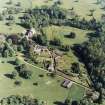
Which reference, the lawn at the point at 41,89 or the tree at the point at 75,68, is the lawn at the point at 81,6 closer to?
the tree at the point at 75,68

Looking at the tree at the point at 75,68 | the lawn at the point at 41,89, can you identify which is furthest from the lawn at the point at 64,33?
the lawn at the point at 41,89

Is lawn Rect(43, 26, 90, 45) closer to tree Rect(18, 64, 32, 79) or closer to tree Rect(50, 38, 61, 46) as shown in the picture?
tree Rect(50, 38, 61, 46)

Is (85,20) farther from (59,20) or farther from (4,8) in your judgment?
(4,8)

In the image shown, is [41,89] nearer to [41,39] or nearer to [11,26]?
[41,39]

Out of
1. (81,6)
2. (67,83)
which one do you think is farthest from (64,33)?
(67,83)

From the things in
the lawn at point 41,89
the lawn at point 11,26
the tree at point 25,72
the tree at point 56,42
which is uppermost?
the lawn at point 11,26
